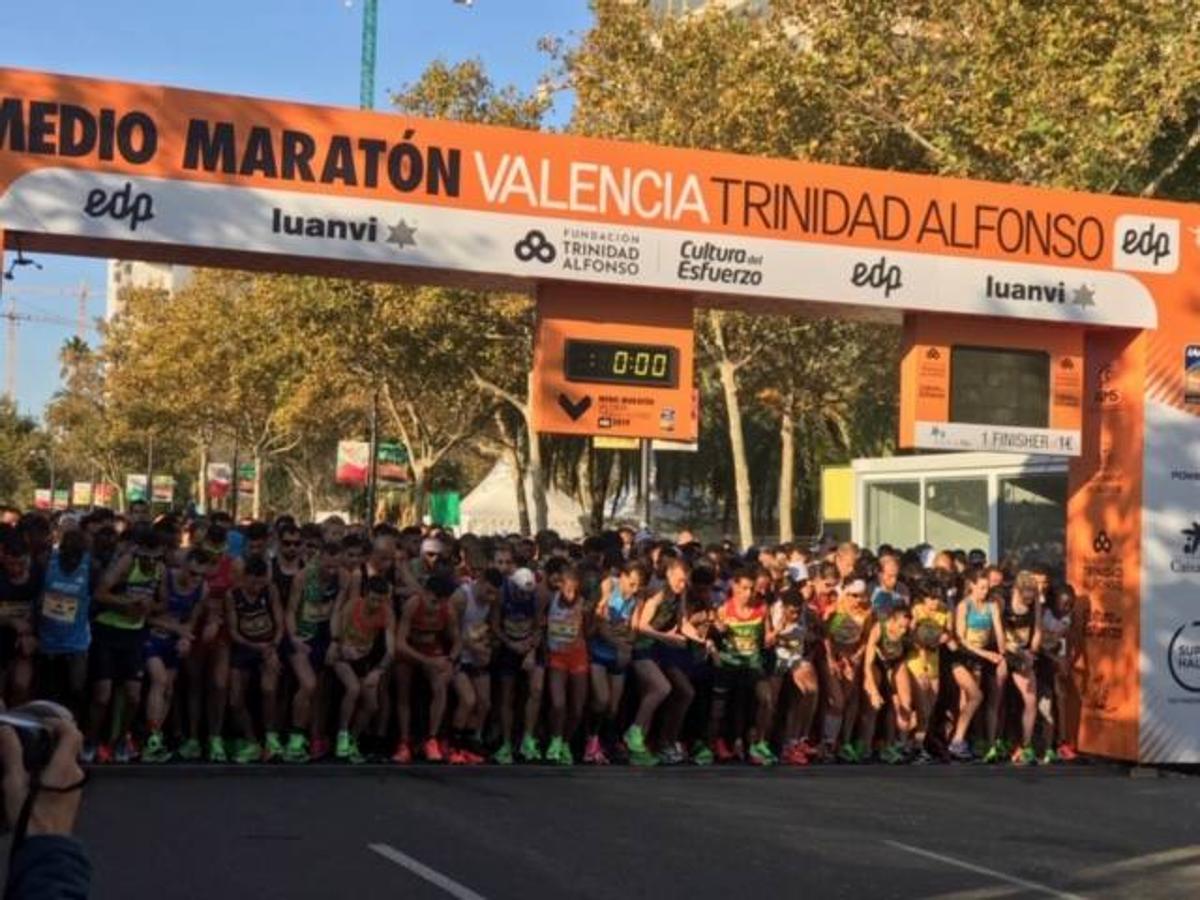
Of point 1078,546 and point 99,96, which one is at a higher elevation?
point 99,96

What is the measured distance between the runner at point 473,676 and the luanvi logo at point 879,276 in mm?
3849

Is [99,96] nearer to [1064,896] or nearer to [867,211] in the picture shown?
[867,211]

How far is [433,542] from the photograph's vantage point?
14.7m

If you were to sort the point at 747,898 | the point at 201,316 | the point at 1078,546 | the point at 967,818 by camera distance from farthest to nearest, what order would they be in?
1. the point at 201,316
2. the point at 1078,546
3. the point at 967,818
4. the point at 747,898

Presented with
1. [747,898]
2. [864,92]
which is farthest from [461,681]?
[864,92]

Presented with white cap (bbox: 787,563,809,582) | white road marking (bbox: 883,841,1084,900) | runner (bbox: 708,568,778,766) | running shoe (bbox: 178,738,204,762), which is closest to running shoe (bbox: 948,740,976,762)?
runner (bbox: 708,568,778,766)

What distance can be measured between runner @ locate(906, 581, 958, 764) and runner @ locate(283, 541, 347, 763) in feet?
16.3

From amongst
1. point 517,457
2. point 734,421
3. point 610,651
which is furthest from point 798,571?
point 517,457

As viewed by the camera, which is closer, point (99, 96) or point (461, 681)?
point (99, 96)

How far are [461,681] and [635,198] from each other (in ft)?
13.1

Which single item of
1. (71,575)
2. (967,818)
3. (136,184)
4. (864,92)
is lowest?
(967,818)

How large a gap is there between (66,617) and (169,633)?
771mm

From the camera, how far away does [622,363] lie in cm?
1264

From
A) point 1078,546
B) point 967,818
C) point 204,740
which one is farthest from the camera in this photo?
point 1078,546
